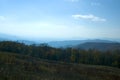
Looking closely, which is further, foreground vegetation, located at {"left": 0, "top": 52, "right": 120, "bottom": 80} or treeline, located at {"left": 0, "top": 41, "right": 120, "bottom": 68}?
treeline, located at {"left": 0, "top": 41, "right": 120, "bottom": 68}

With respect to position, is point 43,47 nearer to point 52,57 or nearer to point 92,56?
point 52,57

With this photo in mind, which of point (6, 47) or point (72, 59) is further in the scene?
point (72, 59)

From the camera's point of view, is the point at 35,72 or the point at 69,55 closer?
the point at 35,72

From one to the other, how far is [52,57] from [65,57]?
15356 mm

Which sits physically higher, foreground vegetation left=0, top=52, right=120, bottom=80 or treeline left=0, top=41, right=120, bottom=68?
foreground vegetation left=0, top=52, right=120, bottom=80

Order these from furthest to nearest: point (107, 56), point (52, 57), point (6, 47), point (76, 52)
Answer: point (76, 52)
point (107, 56)
point (52, 57)
point (6, 47)

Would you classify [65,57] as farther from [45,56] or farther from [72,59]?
[45,56]

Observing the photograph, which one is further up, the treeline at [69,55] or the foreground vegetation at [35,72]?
the foreground vegetation at [35,72]

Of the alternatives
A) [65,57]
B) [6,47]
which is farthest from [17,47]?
[65,57]

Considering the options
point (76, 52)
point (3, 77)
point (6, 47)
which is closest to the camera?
point (3, 77)

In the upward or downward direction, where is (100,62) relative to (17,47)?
downward

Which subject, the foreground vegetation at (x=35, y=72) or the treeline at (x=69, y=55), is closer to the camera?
the foreground vegetation at (x=35, y=72)

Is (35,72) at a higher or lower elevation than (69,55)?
higher

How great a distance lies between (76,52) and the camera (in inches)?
5497
